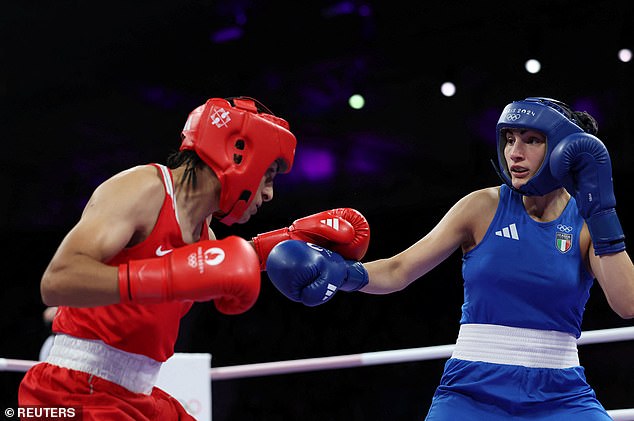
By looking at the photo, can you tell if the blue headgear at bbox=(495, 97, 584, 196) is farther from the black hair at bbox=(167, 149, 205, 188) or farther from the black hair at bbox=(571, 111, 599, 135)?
the black hair at bbox=(167, 149, 205, 188)

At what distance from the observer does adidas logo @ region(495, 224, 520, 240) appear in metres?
2.21

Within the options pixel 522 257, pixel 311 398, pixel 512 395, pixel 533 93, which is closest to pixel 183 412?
pixel 512 395

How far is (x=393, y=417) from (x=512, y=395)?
548 centimetres

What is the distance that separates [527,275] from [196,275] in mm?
986

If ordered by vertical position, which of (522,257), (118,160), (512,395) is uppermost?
(118,160)

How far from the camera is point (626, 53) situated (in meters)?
6.35

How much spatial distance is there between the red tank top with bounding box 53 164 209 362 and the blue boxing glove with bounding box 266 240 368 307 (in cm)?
40

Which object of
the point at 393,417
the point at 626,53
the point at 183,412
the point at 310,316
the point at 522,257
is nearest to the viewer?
the point at 183,412

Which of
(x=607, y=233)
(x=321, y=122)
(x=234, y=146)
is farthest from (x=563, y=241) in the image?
(x=321, y=122)

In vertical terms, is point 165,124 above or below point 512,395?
above

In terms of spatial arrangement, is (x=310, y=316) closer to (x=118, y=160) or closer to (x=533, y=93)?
(x=118, y=160)

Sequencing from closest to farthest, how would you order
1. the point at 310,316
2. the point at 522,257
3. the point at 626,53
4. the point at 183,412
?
the point at 183,412, the point at 522,257, the point at 626,53, the point at 310,316

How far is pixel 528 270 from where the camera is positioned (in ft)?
7.03

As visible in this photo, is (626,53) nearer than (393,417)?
Yes
